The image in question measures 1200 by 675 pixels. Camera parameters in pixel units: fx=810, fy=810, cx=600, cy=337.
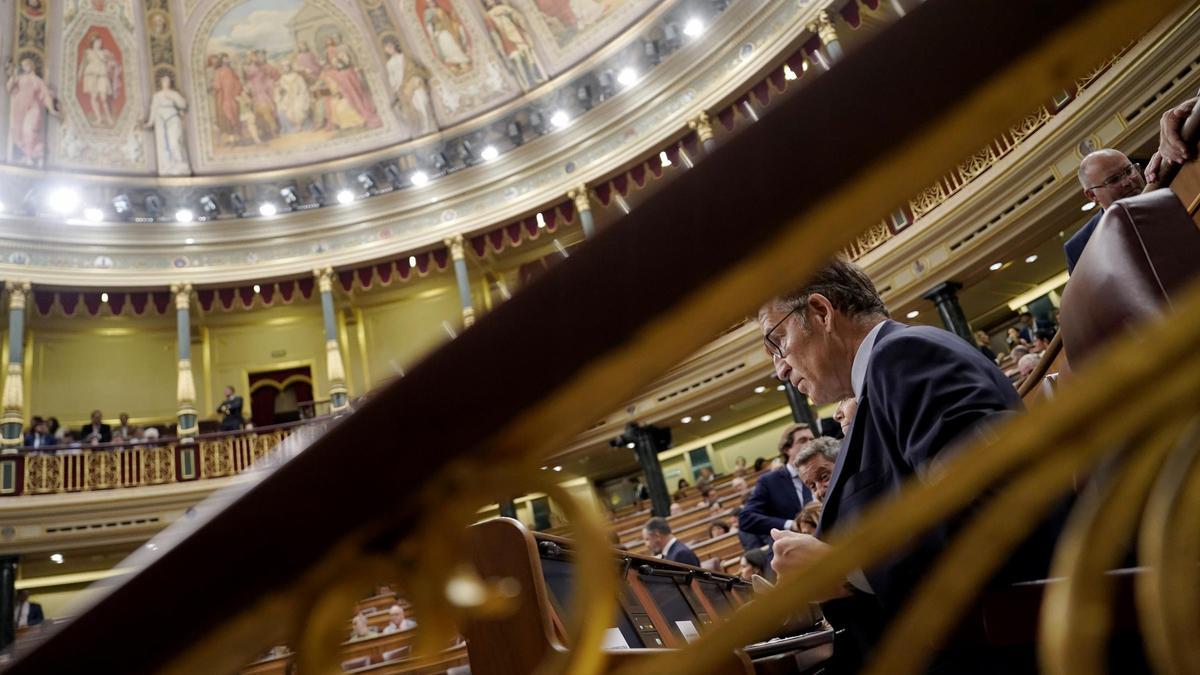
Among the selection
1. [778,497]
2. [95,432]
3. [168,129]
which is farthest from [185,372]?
[778,497]

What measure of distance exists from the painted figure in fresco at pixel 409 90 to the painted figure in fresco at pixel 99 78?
494 cm

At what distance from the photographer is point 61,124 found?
14281 mm

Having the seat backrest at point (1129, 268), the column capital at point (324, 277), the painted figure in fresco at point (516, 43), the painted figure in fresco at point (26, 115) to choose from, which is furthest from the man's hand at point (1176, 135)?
the painted figure in fresco at point (26, 115)

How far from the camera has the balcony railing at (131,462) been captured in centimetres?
1152

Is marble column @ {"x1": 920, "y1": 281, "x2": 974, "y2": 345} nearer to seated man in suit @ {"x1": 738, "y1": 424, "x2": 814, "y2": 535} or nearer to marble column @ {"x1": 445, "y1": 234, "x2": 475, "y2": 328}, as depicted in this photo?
seated man in suit @ {"x1": 738, "y1": 424, "x2": 814, "y2": 535}

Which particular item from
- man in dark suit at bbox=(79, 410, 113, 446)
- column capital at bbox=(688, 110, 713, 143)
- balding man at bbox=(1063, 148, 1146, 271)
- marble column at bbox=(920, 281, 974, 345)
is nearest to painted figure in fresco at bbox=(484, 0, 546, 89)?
column capital at bbox=(688, 110, 713, 143)

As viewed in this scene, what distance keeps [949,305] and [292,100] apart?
12579 millimetres

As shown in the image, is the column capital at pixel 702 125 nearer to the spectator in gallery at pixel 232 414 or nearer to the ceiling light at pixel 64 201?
the spectator in gallery at pixel 232 414

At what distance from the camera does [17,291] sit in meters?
13.0

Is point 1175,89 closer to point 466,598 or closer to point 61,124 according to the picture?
point 466,598

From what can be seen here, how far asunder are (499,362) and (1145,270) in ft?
3.40

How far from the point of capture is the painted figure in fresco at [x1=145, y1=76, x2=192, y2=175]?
48.8ft

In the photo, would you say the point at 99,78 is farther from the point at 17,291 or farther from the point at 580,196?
the point at 580,196

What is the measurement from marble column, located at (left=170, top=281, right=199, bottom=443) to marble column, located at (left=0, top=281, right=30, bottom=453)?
216cm
